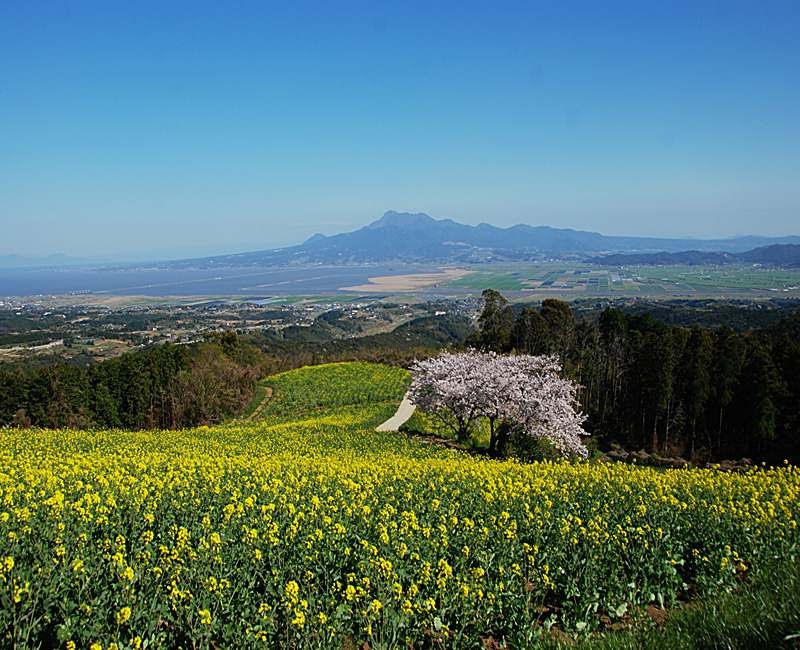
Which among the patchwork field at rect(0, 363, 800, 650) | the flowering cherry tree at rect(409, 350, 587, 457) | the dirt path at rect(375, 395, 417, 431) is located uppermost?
the patchwork field at rect(0, 363, 800, 650)

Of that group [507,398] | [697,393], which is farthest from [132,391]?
[697,393]

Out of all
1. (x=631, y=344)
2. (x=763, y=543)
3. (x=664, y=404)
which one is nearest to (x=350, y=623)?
(x=763, y=543)

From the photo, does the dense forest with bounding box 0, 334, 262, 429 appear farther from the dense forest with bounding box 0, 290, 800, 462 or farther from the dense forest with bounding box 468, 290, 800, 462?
the dense forest with bounding box 468, 290, 800, 462

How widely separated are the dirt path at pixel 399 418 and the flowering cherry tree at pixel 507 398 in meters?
4.18

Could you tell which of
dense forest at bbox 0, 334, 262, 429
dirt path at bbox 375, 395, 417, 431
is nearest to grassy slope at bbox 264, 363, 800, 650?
dirt path at bbox 375, 395, 417, 431

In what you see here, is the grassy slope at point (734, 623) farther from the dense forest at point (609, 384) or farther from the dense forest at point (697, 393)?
the dense forest at point (697, 393)

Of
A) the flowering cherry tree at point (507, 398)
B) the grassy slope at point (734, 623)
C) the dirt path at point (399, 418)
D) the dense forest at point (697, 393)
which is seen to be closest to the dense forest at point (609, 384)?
the dense forest at point (697, 393)

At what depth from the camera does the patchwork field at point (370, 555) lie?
5.46 m

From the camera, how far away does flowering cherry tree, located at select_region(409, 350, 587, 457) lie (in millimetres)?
25547

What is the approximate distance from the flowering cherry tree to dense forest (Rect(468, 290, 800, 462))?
42.1 ft

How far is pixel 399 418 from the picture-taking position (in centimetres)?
3759

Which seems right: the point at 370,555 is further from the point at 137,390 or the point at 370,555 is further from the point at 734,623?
the point at 137,390

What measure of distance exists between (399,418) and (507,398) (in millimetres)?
Result: 13006

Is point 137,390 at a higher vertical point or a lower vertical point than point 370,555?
lower
